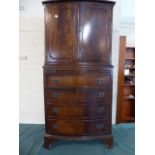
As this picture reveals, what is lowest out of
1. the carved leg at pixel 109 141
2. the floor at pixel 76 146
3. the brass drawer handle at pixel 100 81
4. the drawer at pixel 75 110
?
the floor at pixel 76 146

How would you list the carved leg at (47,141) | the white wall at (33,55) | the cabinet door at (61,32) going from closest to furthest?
1. the cabinet door at (61,32)
2. the carved leg at (47,141)
3. the white wall at (33,55)

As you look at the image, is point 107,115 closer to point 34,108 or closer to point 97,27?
point 97,27

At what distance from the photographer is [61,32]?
2344 millimetres

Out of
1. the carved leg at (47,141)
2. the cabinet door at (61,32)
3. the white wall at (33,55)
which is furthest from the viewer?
the white wall at (33,55)

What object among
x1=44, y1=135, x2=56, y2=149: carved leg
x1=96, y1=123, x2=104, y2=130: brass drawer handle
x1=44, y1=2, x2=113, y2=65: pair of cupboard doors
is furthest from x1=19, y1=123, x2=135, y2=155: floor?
x1=44, y1=2, x2=113, y2=65: pair of cupboard doors

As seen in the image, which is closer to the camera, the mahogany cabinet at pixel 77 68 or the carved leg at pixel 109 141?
the mahogany cabinet at pixel 77 68

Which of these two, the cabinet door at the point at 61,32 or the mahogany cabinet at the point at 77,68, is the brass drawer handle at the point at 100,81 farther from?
the cabinet door at the point at 61,32

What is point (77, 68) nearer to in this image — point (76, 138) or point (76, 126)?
point (76, 126)

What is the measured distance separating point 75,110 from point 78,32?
3.25ft

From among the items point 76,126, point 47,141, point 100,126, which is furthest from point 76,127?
point 47,141

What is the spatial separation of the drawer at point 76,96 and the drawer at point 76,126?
262 millimetres

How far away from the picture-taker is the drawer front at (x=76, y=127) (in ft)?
7.73

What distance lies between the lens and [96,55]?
93.9 inches

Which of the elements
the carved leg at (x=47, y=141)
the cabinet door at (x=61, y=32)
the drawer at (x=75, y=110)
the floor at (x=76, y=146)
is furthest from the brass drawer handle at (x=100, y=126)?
the cabinet door at (x=61, y=32)
